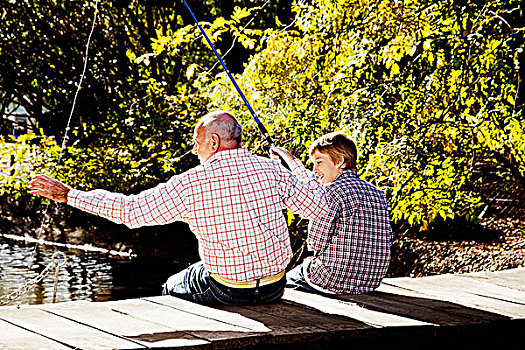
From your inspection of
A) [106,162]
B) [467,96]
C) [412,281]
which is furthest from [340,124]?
[106,162]

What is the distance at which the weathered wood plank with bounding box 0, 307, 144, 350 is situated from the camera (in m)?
3.17

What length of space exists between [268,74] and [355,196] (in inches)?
132

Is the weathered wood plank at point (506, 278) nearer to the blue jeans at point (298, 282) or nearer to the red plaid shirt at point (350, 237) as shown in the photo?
the red plaid shirt at point (350, 237)

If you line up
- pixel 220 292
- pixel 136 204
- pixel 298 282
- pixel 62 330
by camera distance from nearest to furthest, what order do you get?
pixel 62 330 → pixel 136 204 → pixel 220 292 → pixel 298 282

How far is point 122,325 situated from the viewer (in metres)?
3.50

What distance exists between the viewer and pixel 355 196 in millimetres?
4277

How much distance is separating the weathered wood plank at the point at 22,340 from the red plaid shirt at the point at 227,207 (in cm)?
61

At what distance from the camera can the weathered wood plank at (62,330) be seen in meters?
3.17

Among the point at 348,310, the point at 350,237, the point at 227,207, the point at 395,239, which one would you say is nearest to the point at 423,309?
the point at 348,310

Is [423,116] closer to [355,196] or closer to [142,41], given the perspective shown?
[355,196]

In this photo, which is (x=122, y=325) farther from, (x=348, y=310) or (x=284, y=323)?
(x=348, y=310)

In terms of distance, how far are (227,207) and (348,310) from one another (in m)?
0.75

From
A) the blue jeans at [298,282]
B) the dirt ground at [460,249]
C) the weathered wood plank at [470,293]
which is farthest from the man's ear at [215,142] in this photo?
the dirt ground at [460,249]

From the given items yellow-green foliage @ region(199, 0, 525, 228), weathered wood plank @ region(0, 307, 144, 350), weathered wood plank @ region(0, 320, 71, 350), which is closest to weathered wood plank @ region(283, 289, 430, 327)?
weathered wood plank @ region(0, 307, 144, 350)
